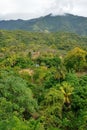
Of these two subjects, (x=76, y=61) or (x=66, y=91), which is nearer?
(x=66, y=91)

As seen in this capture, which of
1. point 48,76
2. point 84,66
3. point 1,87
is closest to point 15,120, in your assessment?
point 1,87

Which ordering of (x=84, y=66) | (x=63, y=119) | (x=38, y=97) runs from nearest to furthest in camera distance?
(x=63, y=119) < (x=38, y=97) < (x=84, y=66)

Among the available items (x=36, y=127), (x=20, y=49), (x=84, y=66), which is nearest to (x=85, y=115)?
(x=36, y=127)

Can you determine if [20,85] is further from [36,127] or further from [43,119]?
[36,127]

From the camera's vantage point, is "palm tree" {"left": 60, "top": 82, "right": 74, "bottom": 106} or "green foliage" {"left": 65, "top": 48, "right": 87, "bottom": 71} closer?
"palm tree" {"left": 60, "top": 82, "right": 74, "bottom": 106}

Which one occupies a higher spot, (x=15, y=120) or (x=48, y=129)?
(x=15, y=120)

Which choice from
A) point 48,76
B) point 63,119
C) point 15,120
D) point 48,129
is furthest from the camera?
point 48,76

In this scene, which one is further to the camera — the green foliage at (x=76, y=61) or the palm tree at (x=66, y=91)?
the green foliage at (x=76, y=61)

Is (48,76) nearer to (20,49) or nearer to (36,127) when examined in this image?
(36,127)

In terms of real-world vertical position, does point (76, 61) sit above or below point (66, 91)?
above

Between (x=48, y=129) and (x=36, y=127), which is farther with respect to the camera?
(x=48, y=129)
